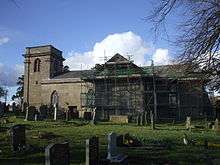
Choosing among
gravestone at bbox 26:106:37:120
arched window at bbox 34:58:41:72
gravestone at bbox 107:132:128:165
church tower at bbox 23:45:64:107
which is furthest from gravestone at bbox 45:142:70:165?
arched window at bbox 34:58:41:72

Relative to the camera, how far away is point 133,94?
161 feet

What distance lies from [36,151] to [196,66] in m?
6.91

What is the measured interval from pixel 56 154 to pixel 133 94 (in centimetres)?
3994

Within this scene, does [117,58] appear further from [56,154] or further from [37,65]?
[56,154]

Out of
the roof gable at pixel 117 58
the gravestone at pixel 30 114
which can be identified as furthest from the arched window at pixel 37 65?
the gravestone at pixel 30 114

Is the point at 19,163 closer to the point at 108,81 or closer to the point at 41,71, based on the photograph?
the point at 108,81

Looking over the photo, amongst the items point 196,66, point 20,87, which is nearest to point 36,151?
point 196,66

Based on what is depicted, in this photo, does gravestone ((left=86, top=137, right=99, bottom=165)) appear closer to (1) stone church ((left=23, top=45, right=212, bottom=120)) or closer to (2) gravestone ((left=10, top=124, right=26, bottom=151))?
(2) gravestone ((left=10, top=124, right=26, bottom=151))

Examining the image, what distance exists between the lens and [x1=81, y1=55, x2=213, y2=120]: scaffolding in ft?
159

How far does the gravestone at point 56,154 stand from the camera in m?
9.23

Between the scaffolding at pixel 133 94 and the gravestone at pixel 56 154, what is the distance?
3757 cm

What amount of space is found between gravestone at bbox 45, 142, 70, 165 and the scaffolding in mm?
37568

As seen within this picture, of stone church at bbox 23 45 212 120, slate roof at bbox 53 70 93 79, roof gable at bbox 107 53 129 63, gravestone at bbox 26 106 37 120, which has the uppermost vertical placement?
roof gable at bbox 107 53 129 63

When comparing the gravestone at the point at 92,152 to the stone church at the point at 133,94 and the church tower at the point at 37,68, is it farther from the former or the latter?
the church tower at the point at 37,68
